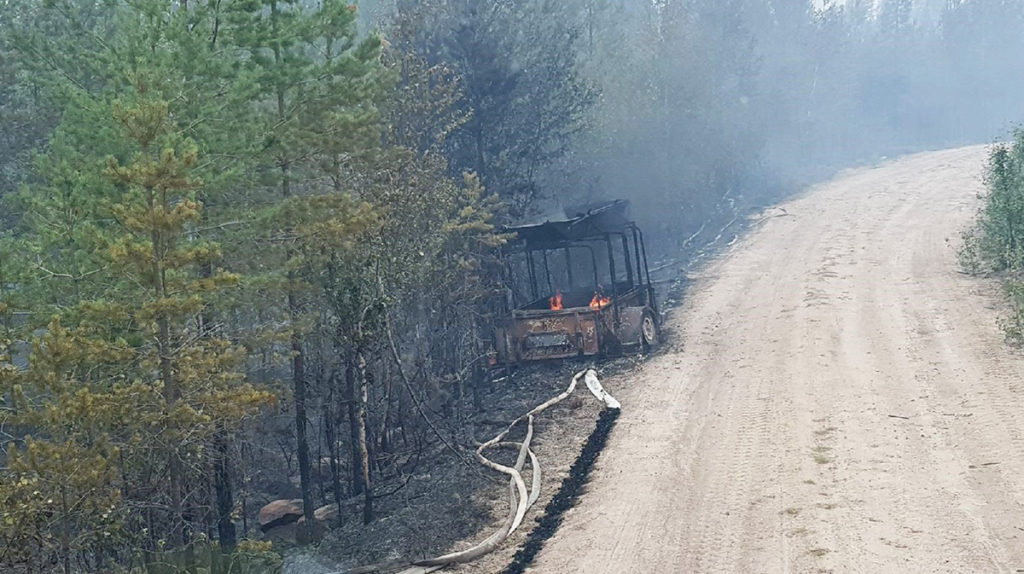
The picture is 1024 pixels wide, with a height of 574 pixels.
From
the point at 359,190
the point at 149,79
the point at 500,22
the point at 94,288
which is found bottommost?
the point at 94,288

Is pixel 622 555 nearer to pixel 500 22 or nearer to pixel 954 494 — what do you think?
pixel 954 494

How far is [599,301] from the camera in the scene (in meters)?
21.7

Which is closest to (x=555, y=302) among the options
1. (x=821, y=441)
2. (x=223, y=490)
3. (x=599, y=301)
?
(x=599, y=301)

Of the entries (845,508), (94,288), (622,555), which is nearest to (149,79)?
(94,288)

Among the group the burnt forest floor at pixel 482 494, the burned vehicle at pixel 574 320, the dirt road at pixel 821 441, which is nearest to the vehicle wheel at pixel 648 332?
the burned vehicle at pixel 574 320

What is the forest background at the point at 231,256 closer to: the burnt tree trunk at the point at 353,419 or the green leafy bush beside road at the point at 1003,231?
the burnt tree trunk at the point at 353,419

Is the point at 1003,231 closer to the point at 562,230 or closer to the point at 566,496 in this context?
the point at 562,230

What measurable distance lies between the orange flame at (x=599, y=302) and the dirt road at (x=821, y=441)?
1752 mm

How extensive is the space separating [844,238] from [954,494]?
23.6 m

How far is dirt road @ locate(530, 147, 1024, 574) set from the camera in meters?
10.6

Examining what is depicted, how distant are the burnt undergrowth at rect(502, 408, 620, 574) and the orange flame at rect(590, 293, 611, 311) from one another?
446 cm

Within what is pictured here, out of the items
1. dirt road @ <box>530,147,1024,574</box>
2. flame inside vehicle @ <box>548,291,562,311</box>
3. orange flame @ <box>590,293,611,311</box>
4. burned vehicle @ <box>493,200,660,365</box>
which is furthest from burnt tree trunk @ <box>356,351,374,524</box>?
flame inside vehicle @ <box>548,291,562,311</box>

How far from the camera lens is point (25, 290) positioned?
1409cm

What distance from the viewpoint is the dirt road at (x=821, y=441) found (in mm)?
10602
